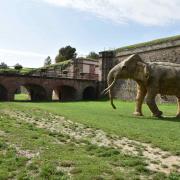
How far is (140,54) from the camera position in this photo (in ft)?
125

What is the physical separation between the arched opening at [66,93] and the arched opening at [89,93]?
2.02 metres

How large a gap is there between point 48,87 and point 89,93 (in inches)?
277

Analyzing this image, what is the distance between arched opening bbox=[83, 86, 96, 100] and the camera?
43.6 metres

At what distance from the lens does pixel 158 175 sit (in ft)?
20.3

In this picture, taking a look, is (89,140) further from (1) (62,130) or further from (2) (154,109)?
(2) (154,109)

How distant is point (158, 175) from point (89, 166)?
49.4 inches

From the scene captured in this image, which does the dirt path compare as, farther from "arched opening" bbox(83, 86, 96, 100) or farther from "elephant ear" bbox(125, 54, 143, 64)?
"arched opening" bbox(83, 86, 96, 100)

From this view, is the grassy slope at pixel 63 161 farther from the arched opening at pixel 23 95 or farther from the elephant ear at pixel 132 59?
the arched opening at pixel 23 95

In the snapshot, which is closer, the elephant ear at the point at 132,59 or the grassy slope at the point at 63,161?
the grassy slope at the point at 63,161

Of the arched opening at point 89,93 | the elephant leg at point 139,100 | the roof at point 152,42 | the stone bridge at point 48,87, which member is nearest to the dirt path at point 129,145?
the elephant leg at point 139,100

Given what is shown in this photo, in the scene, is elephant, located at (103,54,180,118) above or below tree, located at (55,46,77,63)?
below

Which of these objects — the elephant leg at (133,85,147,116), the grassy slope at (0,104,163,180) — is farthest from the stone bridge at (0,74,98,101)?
the grassy slope at (0,104,163,180)

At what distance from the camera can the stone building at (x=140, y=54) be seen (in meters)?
34.3

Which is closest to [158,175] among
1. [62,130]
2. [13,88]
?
[62,130]
